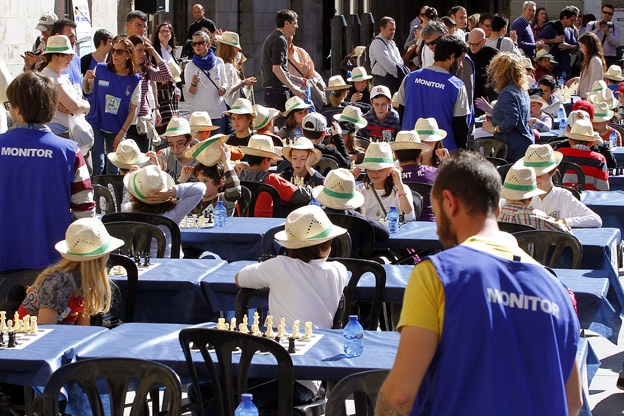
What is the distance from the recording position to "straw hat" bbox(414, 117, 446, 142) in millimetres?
11094

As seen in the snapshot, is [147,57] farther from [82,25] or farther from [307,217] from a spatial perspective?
[307,217]

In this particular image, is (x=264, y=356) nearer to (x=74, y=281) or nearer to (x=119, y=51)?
(x=74, y=281)

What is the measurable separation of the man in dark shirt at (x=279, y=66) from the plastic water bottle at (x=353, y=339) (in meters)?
9.85

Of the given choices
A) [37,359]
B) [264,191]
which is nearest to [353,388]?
[37,359]

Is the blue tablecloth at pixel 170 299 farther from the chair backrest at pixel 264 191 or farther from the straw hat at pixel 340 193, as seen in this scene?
the chair backrest at pixel 264 191

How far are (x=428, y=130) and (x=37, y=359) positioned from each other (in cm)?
595

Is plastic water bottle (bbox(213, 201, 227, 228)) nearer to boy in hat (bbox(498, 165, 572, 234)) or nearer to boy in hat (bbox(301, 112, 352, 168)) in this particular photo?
boy in hat (bbox(498, 165, 572, 234))

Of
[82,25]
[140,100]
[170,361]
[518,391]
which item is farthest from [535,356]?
[82,25]

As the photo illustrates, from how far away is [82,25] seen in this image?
15.6m

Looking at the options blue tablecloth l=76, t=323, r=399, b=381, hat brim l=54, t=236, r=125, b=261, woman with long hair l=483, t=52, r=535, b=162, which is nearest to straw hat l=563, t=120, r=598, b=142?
woman with long hair l=483, t=52, r=535, b=162

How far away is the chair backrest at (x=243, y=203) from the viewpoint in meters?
10.4

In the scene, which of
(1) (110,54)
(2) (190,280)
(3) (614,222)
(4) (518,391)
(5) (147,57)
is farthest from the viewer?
(5) (147,57)

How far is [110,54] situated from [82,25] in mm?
2801

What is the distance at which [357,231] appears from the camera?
8.67 m
